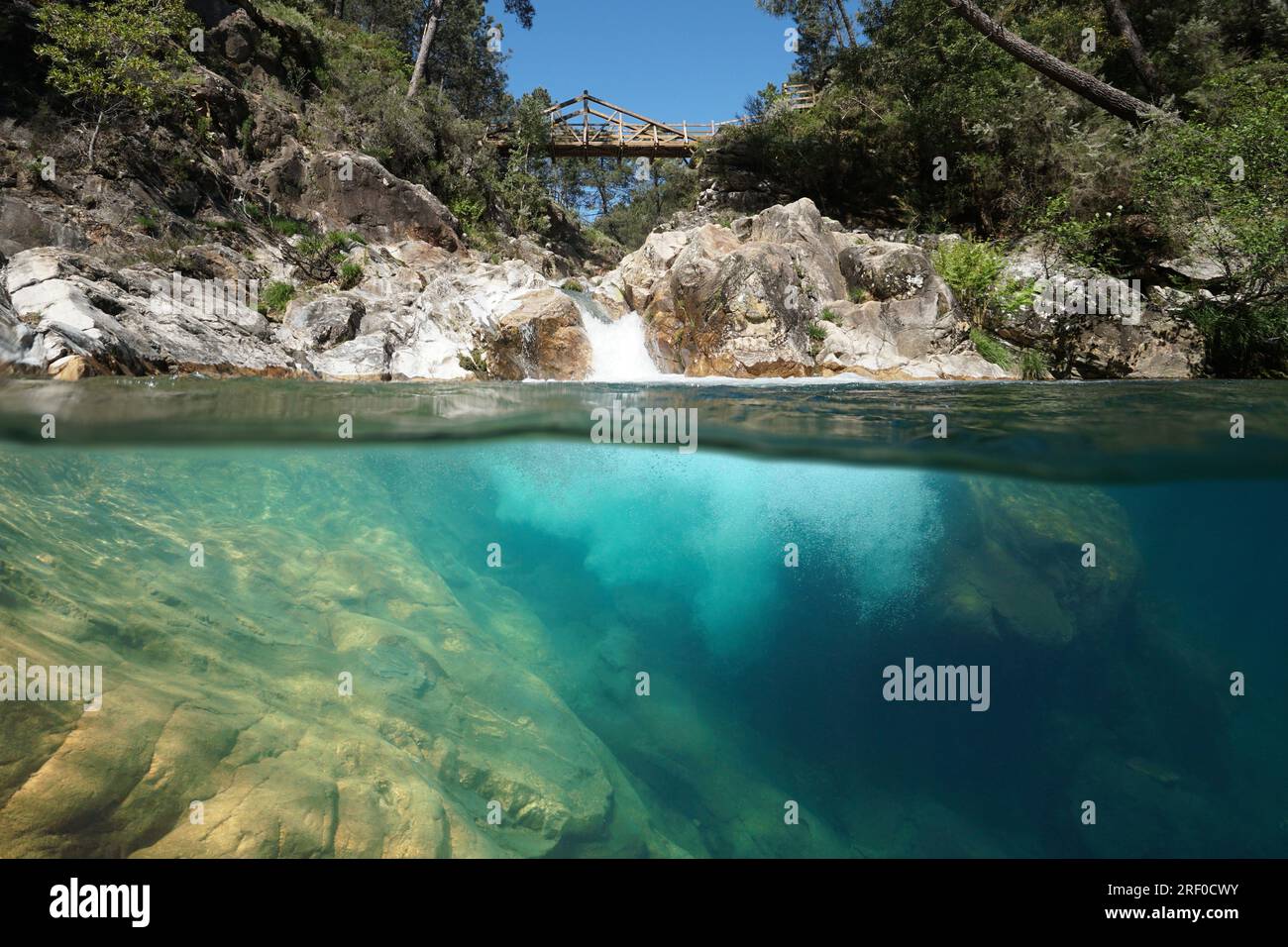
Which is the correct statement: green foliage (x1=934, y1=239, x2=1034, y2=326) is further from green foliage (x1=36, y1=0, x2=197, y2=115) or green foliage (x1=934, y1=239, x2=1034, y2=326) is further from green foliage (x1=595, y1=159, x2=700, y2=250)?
green foliage (x1=595, y1=159, x2=700, y2=250)

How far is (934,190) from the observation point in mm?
24219

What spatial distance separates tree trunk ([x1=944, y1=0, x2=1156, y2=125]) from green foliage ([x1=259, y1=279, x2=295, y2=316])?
2042 centimetres

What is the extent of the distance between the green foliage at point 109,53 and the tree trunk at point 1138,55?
1159 inches

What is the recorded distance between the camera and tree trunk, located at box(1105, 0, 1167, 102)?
66.2 ft

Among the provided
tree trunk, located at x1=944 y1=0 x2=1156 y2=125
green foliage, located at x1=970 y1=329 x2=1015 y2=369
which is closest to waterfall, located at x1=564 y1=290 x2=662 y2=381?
green foliage, located at x1=970 y1=329 x2=1015 y2=369

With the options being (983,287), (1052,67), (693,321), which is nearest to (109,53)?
(693,321)

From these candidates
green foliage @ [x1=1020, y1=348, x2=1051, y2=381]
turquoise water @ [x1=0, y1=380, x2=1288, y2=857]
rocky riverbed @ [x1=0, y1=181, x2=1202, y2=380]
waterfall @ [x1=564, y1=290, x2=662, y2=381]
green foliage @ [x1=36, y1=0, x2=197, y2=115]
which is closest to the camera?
turquoise water @ [x1=0, y1=380, x2=1288, y2=857]

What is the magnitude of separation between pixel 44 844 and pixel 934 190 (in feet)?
94.0

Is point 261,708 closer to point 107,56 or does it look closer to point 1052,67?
point 107,56

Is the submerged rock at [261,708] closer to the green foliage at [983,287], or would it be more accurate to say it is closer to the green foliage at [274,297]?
the green foliage at [274,297]

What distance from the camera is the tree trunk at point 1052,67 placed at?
18.1 metres

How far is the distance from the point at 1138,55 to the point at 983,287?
452 inches
